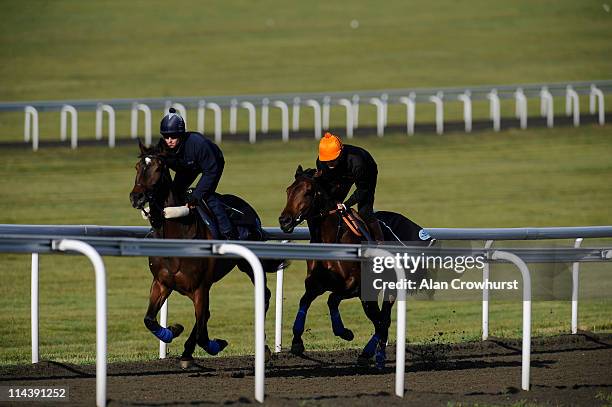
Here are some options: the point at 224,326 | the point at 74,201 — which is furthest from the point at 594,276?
the point at 74,201

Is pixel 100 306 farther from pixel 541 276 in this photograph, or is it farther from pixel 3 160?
pixel 3 160

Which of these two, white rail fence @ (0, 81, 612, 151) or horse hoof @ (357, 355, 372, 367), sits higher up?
white rail fence @ (0, 81, 612, 151)

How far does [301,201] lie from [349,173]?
72cm

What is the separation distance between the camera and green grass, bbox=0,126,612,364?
1214cm

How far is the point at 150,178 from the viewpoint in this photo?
28.6 feet

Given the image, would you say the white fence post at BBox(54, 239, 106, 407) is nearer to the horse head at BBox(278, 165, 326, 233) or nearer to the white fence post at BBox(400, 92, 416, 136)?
the horse head at BBox(278, 165, 326, 233)

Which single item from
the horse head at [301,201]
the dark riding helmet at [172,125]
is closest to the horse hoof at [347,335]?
the horse head at [301,201]

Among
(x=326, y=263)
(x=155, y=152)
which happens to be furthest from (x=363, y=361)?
(x=155, y=152)

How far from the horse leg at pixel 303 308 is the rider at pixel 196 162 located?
0.62 m

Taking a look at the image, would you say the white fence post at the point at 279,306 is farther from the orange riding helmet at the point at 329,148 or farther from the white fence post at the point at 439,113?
the white fence post at the point at 439,113

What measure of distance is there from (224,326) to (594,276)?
12.2ft

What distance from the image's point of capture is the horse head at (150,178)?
8648 millimetres

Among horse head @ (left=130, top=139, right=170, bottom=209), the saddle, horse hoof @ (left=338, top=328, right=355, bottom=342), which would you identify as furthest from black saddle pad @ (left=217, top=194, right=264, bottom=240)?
horse hoof @ (left=338, top=328, right=355, bottom=342)

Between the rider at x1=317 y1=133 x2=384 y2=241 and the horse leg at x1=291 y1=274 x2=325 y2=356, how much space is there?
0.54 meters
